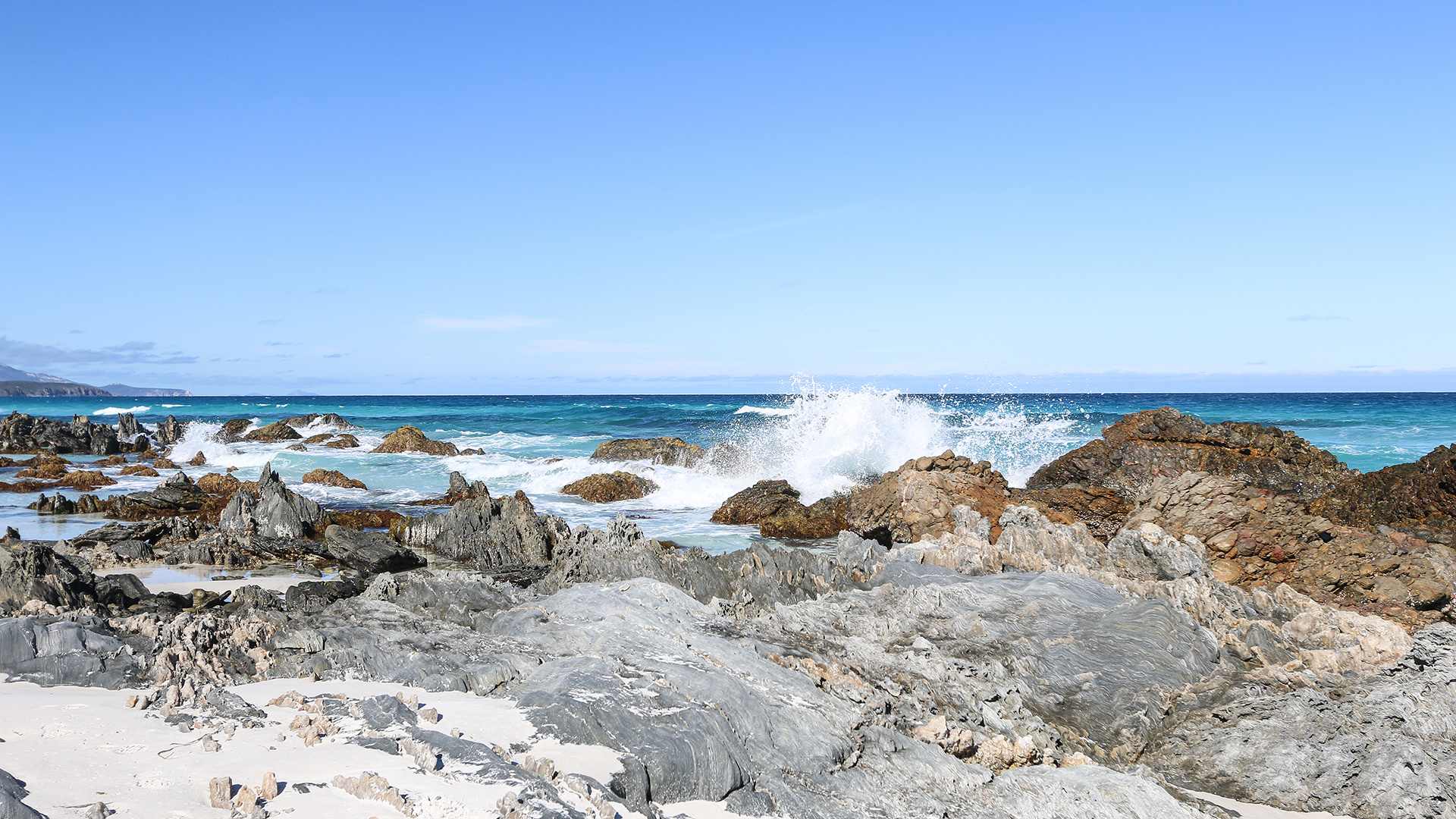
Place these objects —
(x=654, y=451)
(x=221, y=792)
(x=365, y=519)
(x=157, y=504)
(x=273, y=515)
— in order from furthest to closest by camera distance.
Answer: (x=654, y=451)
(x=157, y=504)
(x=365, y=519)
(x=273, y=515)
(x=221, y=792)

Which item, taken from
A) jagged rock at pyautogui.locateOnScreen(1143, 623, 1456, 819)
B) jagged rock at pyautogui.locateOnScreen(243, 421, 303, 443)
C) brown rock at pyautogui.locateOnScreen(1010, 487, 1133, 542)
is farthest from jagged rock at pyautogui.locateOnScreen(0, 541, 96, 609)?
jagged rock at pyautogui.locateOnScreen(243, 421, 303, 443)

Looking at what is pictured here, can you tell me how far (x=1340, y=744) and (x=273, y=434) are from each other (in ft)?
116

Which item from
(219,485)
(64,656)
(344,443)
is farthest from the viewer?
(344,443)

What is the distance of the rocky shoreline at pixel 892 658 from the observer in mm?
3869

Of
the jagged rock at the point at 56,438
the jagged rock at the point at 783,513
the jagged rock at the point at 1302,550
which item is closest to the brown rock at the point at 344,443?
the jagged rock at the point at 56,438

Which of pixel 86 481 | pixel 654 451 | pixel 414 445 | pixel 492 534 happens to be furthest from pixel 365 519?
pixel 414 445

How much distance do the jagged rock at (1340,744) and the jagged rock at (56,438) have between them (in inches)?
1318

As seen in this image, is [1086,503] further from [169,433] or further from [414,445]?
[169,433]

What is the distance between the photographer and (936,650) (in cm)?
543

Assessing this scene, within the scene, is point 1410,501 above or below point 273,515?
above

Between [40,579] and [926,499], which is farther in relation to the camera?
[926,499]

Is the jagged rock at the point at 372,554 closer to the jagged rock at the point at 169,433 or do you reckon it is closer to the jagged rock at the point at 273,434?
the jagged rock at the point at 273,434

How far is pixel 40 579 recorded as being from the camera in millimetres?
6676

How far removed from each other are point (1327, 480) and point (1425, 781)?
10.9 m
